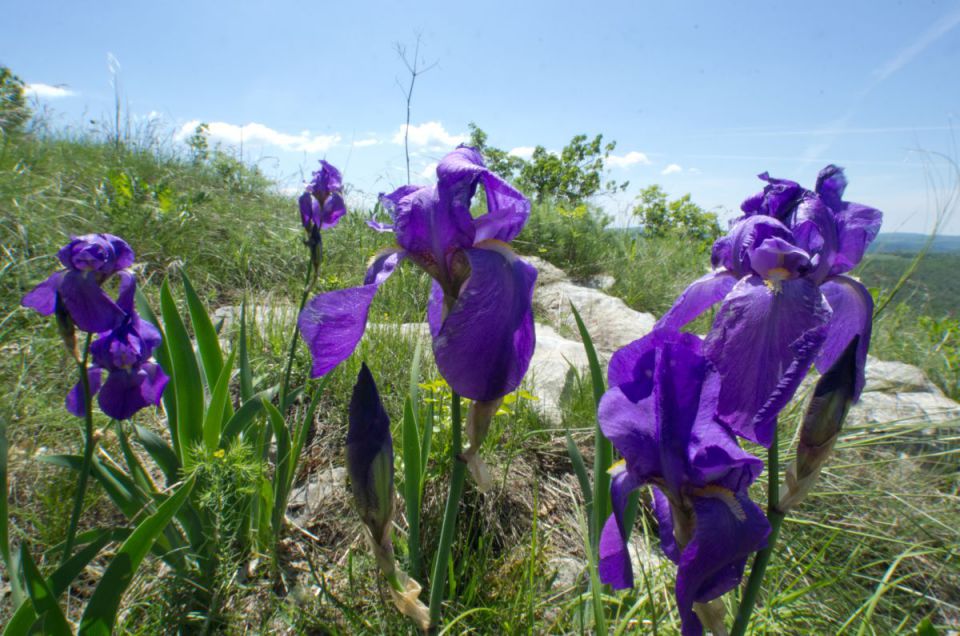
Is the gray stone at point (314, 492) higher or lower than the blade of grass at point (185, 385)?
lower

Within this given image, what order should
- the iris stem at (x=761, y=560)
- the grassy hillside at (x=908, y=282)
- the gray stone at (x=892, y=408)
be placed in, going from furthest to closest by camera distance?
the grassy hillside at (x=908, y=282) → the gray stone at (x=892, y=408) → the iris stem at (x=761, y=560)

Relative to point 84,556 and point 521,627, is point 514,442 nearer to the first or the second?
point 521,627

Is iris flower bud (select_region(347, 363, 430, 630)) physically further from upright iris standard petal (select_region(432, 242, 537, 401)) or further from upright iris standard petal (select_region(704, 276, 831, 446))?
upright iris standard petal (select_region(704, 276, 831, 446))

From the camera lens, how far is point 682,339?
27.7 inches

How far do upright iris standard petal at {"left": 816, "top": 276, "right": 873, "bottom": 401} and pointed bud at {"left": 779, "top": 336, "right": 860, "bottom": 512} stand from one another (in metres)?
0.14

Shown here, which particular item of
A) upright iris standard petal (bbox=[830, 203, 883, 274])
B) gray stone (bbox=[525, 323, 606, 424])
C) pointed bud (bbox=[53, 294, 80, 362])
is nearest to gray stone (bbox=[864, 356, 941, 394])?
gray stone (bbox=[525, 323, 606, 424])

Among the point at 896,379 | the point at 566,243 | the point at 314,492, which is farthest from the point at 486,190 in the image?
the point at 566,243

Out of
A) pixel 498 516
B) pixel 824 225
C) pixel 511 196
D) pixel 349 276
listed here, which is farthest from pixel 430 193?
pixel 349 276

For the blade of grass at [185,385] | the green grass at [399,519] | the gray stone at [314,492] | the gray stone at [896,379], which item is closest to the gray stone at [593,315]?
the green grass at [399,519]

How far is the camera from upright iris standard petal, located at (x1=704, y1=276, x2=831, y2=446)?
0.67 m

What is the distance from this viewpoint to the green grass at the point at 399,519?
4.88 feet

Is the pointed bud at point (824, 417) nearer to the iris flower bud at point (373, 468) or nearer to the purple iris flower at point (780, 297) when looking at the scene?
the purple iris flower at point (780, 297)

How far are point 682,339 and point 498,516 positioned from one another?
147 cm

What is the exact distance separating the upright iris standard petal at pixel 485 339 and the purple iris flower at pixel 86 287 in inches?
41.3
